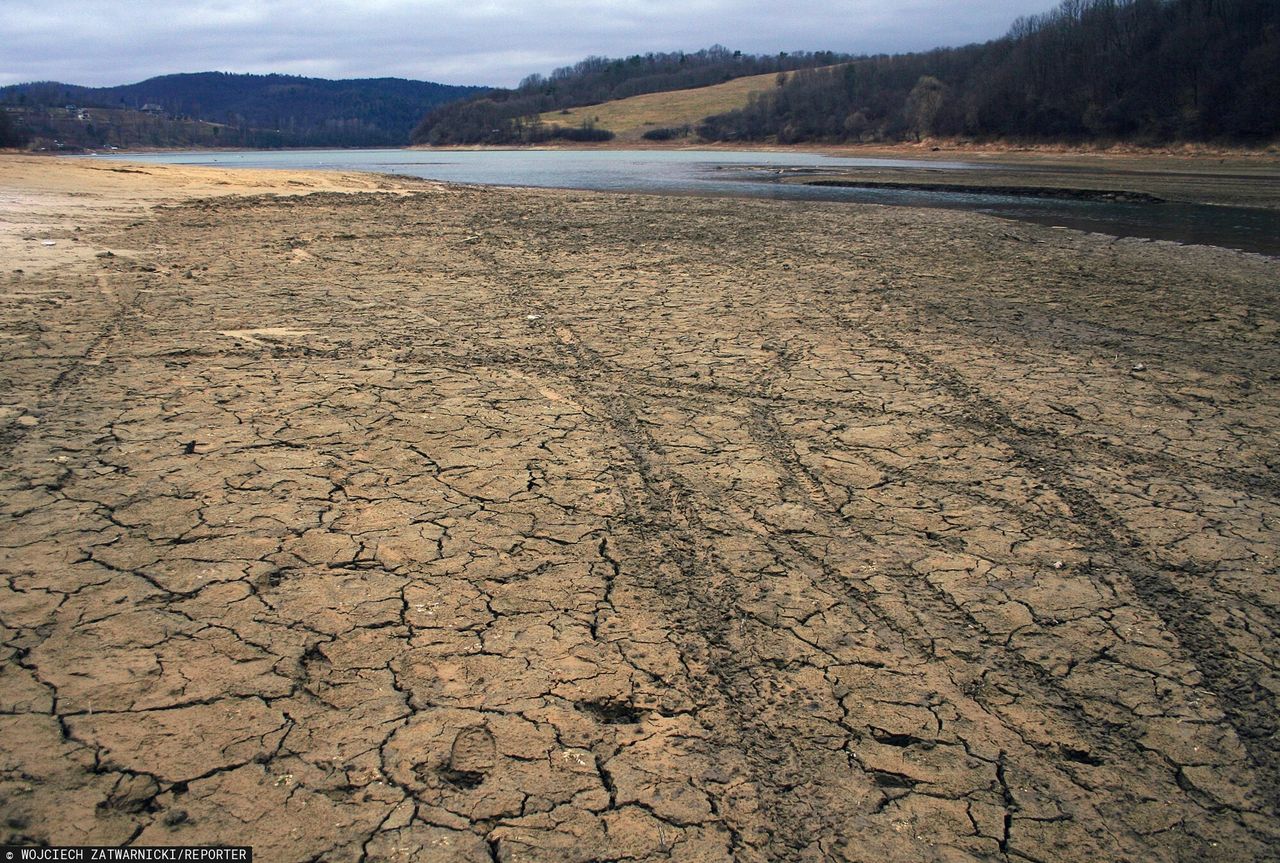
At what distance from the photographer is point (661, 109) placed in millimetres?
107062

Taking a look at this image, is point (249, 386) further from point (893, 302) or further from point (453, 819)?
point (893, 302)

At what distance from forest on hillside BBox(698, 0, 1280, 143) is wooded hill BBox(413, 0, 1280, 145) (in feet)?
0.34

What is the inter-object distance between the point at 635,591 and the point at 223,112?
20008 centimetres

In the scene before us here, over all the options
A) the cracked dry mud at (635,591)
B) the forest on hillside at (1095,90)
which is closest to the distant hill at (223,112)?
the forest on hillside at (1095,90)

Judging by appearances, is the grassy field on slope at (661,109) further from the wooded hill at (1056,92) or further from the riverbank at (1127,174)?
the riverbank at (1127,174)

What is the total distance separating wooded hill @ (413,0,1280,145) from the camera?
1801 inches

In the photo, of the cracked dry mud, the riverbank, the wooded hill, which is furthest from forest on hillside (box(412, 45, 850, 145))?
the cracked dry mud

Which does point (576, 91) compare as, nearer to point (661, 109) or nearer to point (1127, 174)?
point (661, 109)

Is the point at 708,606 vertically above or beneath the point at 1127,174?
beneath

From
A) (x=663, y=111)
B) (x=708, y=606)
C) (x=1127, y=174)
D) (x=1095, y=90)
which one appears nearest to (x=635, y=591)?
(x=708, y=606)

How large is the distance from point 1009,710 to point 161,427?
422cm

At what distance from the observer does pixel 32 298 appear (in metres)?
7.32

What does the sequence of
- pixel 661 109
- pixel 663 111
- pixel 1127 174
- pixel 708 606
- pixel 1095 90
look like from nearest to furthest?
pixel 708 606, pixel 1127 174, pixel 1095 90, pixel 663 111, pixel 661 109

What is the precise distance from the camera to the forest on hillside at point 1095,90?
4497 centimetres
